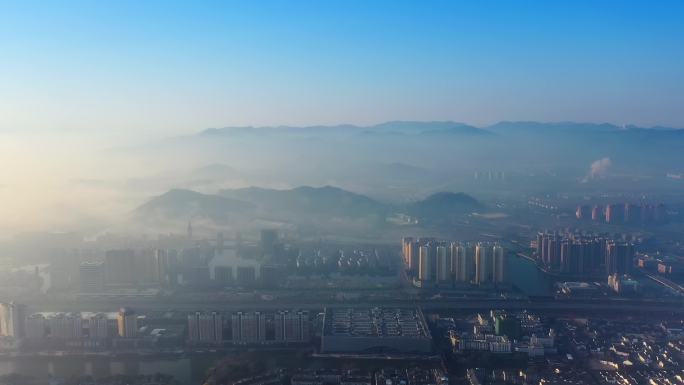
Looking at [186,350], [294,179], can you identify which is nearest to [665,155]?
[294,179]

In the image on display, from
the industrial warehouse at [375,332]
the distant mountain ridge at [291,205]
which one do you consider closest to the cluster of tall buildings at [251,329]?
the industrial warehouse at [375,332]

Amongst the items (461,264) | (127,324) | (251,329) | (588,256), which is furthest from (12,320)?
(588,256)

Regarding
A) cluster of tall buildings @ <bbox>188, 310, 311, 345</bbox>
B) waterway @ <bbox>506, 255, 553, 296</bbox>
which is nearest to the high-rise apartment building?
cluster of tall buildings @ <bbox>188, 310, 311, 345</bbox>

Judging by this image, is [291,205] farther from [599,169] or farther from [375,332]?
[599,169]

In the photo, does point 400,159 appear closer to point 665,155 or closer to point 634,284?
point 665,155

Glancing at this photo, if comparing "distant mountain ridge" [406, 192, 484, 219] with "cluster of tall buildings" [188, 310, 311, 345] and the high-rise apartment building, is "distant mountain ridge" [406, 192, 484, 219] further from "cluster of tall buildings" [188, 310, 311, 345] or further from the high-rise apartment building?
the high-rise apartment building

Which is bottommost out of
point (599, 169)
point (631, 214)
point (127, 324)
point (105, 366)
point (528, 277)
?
point (105, 366)
